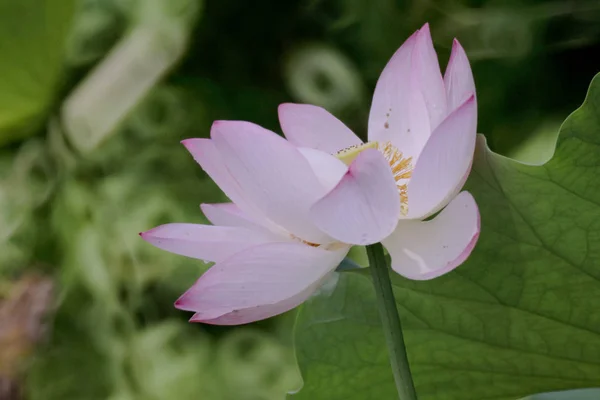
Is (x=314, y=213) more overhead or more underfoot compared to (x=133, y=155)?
more overhead

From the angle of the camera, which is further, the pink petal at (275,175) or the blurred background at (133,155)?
the blurred background at (133,155)

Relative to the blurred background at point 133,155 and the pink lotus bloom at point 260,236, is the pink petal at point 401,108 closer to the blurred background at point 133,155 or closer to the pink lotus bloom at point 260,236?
the pink lotus bloom at point 260,236

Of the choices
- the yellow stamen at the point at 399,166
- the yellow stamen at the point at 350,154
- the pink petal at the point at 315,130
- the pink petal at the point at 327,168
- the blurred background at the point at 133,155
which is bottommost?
the blurred background at the point at 133,155

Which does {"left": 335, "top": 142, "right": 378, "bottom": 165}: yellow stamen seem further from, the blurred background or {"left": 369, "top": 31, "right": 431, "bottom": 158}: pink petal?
the blurred background

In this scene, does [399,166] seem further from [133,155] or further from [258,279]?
[133,155]

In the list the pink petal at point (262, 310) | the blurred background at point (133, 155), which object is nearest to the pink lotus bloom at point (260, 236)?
the pink petal at point (262, 310)

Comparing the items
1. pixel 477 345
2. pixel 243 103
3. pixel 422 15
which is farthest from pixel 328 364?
pixel 243 103

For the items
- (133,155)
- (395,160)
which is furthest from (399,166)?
(133,155)
